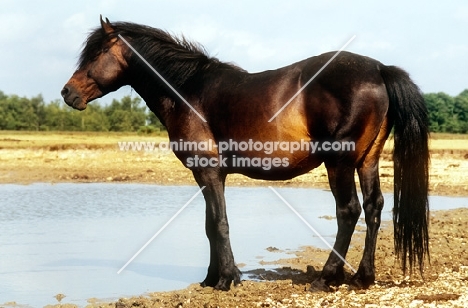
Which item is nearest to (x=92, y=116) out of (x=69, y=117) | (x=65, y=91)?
(x=69, y=117)

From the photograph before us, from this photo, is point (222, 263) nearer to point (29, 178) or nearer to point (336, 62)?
point (336, 62)

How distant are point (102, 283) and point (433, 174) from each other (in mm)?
11556

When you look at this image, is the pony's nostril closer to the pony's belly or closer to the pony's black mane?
the pony's black mane

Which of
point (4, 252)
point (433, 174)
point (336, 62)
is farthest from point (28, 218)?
point (433, 174)

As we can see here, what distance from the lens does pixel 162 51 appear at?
623cm

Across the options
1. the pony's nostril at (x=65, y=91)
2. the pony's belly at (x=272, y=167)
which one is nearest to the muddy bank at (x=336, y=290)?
the pony's belly at (x=272, y=167)

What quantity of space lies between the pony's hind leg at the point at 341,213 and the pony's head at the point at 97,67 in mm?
2280

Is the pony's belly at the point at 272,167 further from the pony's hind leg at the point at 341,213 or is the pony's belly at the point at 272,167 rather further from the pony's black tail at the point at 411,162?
the pony's black tail at the point at 411,162

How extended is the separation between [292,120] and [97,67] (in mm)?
2024

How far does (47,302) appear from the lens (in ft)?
18.9

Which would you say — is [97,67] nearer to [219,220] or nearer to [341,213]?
[219,220]

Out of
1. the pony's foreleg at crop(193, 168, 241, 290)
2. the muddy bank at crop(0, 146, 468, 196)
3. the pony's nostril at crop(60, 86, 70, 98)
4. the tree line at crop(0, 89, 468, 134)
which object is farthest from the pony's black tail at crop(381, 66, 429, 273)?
the tree line at crop(0, 89, 468, 134)

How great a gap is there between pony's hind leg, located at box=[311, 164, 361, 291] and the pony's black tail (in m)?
0.42

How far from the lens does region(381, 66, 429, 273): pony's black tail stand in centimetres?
559
